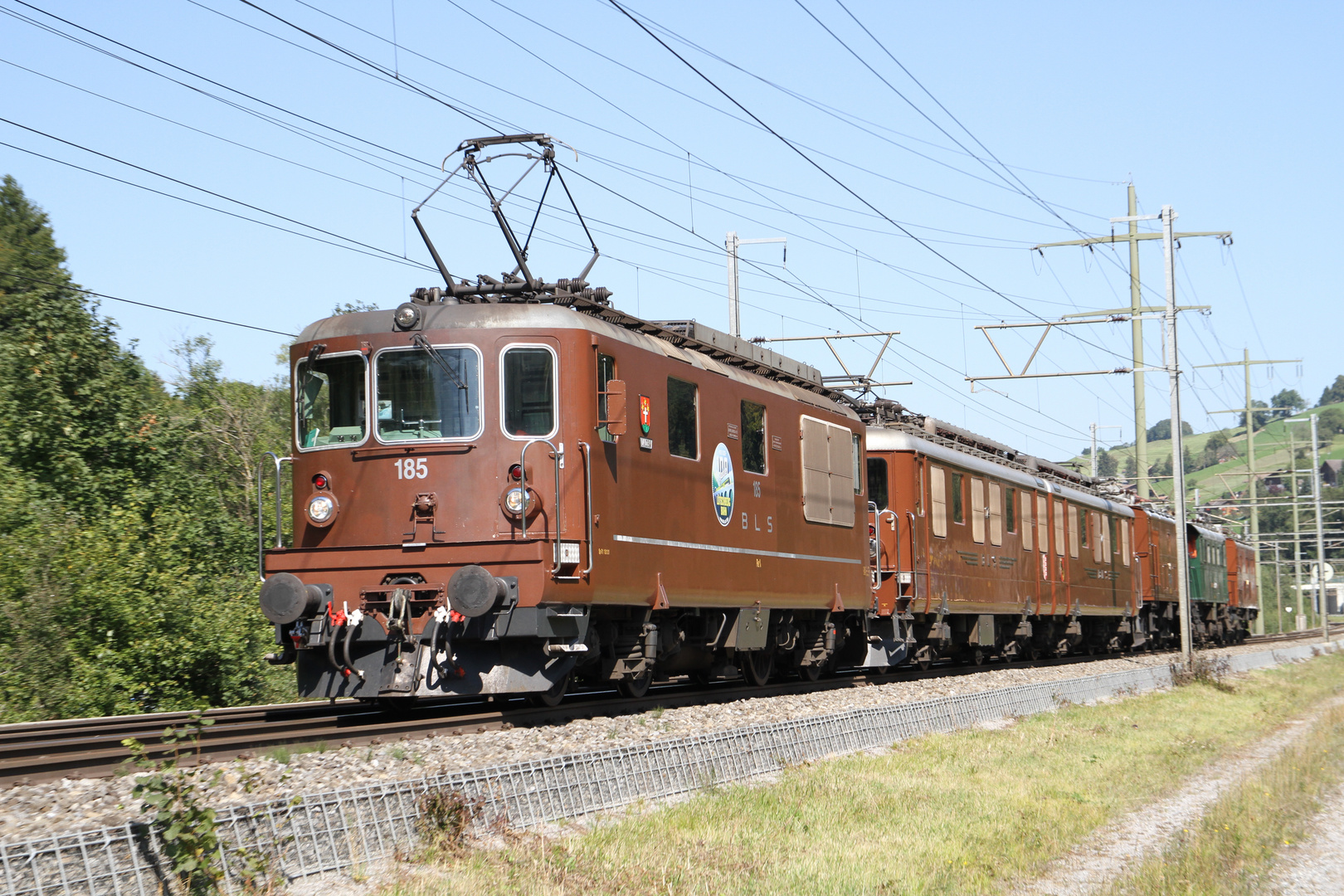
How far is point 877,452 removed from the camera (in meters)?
20.0

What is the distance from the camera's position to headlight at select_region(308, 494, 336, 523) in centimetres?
1176

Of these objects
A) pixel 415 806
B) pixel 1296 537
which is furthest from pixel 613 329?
pixel 1296 537

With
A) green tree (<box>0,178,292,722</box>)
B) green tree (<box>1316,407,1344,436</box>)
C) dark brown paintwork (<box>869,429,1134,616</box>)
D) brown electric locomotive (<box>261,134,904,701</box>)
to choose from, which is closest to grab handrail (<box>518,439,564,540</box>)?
brown electric locomotive (<box>261,134,904,701</box>)

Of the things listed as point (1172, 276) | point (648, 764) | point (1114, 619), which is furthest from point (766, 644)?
point (1114, 619)

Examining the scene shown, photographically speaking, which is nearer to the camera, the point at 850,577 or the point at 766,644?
the point at 766,644

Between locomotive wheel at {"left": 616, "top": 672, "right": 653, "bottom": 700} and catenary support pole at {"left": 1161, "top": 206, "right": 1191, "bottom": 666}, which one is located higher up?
catenary support pole at {"left": 1161, "top": 206, "right": 1191, "bottom": 666}

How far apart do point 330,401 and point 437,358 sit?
3.87 ft

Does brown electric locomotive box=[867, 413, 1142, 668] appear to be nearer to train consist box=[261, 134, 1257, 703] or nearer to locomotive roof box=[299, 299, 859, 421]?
train consist box=[261, 134, 1257, 703]

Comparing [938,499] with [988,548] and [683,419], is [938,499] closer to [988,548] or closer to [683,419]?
[988,548]

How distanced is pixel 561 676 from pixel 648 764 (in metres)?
3.00

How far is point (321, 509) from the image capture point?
38.7 feet

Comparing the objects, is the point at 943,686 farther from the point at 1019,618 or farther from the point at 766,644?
the point at 1019,618

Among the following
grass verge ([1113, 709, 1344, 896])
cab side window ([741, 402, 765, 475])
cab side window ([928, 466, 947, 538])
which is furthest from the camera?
cab side window ([928, 466, 947, 538])

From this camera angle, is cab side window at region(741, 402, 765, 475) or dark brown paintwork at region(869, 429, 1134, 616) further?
dark brown paintwork at region(869, 429, 1134, 616)
